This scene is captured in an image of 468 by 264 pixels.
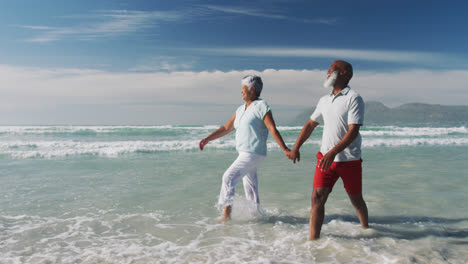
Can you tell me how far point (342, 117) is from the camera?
3385 mm

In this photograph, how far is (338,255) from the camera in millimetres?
3389

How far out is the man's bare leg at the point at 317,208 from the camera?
3.58 m

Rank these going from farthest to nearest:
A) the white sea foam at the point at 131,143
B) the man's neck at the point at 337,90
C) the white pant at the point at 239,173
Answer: the white sea foam at the point at 131,143 → the white pant at the point at 239,173 → the man's neck at the point at 337,90

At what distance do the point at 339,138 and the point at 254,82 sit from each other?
148 cm

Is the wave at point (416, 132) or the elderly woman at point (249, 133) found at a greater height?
the elderly woman at point (249, 133)

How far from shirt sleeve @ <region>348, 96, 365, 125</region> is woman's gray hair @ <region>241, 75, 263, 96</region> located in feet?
4.64

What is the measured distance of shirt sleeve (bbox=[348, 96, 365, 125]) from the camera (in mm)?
3254

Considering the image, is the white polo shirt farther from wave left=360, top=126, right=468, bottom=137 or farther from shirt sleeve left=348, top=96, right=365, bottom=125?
wave left=360, top=126, right=468, bottom=137

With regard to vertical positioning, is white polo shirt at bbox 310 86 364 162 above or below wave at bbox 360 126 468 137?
above

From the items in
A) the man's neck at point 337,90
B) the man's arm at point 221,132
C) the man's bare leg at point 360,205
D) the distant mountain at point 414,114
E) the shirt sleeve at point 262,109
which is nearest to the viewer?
the man's neck at point 337,90

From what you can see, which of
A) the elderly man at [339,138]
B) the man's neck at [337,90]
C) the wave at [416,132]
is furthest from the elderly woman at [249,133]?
Answer: the wave at [416,132]

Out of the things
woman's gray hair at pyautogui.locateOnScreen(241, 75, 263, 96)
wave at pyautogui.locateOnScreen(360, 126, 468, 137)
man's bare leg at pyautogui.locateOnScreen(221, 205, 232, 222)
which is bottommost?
man's bare leg at pyautogui.locateOnScreen(221, 205, 232, 222)

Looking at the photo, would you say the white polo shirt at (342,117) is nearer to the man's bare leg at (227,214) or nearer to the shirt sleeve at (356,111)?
the shirt sleeve at (356,111)

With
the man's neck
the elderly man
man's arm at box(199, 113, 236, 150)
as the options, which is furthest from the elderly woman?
the man's neck
